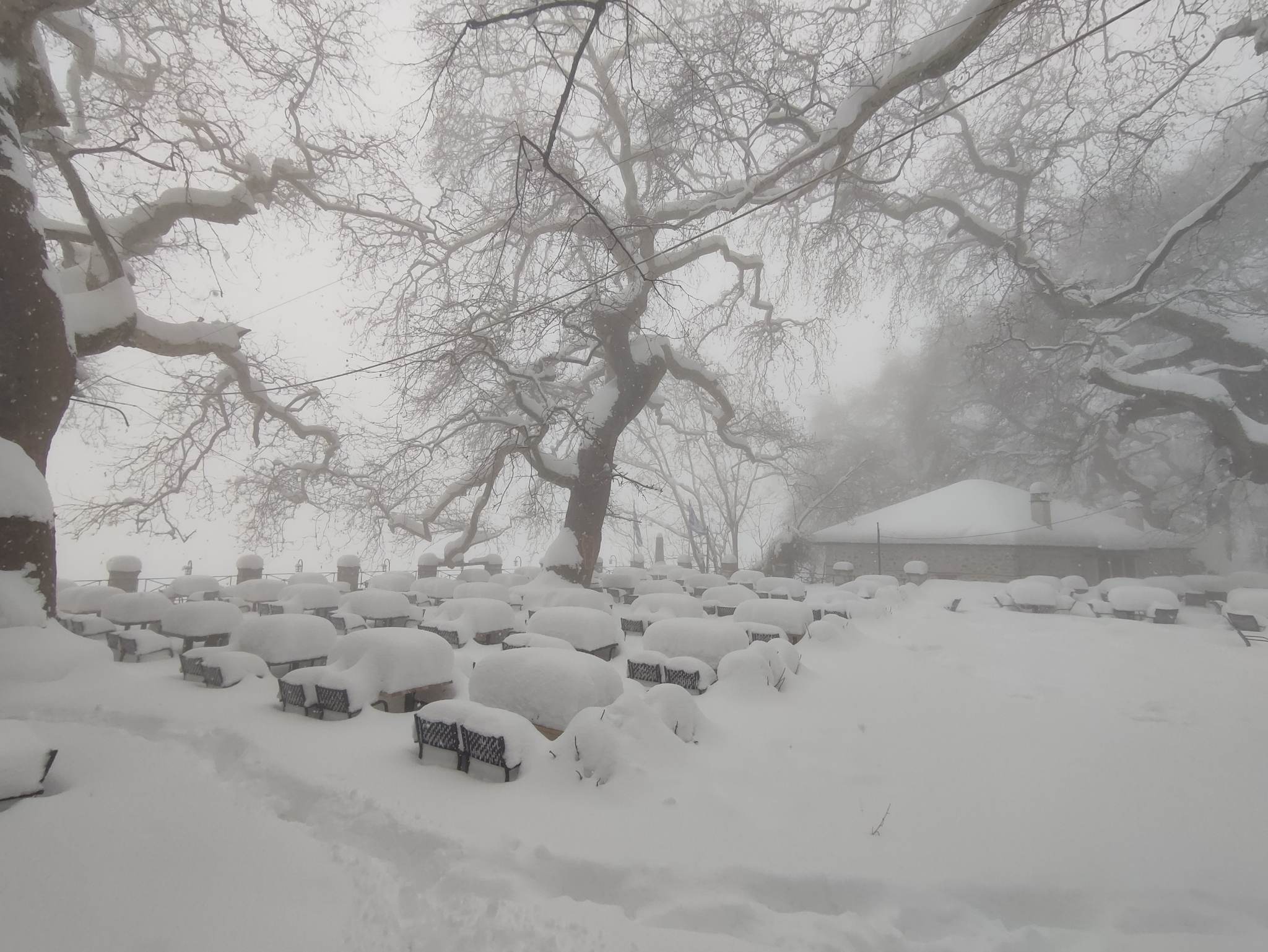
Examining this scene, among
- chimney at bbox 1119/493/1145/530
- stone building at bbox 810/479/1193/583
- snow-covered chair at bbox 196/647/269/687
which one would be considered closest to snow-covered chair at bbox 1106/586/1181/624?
stone building at bbox 810/479/1193/583

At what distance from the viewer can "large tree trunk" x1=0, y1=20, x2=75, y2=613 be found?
26.4 feet

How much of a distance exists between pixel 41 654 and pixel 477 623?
21.3 ft

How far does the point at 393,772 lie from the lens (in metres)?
5.51

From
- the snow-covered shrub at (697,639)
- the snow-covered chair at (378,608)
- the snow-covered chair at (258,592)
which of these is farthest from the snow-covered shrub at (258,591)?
the snow-covered shrub at (697,639)

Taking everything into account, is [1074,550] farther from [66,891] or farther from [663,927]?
[66,891]

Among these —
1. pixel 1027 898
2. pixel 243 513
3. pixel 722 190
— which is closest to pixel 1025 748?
pixel 1027 898

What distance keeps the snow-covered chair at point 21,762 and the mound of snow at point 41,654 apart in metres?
3.98

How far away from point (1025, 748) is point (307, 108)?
1758cm

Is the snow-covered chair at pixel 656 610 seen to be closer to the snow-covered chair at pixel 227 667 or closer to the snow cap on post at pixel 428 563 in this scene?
the snow-covered chair at pixel 227 667

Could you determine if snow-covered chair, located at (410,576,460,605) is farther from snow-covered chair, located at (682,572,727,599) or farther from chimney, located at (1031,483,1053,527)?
chimney, located at (1031,483,1053,527)

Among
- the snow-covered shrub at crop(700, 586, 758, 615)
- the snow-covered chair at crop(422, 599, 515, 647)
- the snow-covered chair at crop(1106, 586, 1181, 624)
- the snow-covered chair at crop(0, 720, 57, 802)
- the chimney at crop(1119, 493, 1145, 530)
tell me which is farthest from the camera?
the chimney at crop(1119, 493, 1145, 530)

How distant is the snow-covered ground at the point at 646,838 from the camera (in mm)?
3611

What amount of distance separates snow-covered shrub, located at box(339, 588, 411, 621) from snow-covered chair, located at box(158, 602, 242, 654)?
7.92 feet

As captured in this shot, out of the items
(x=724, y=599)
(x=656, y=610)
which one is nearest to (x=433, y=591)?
(x=656, y=610)
